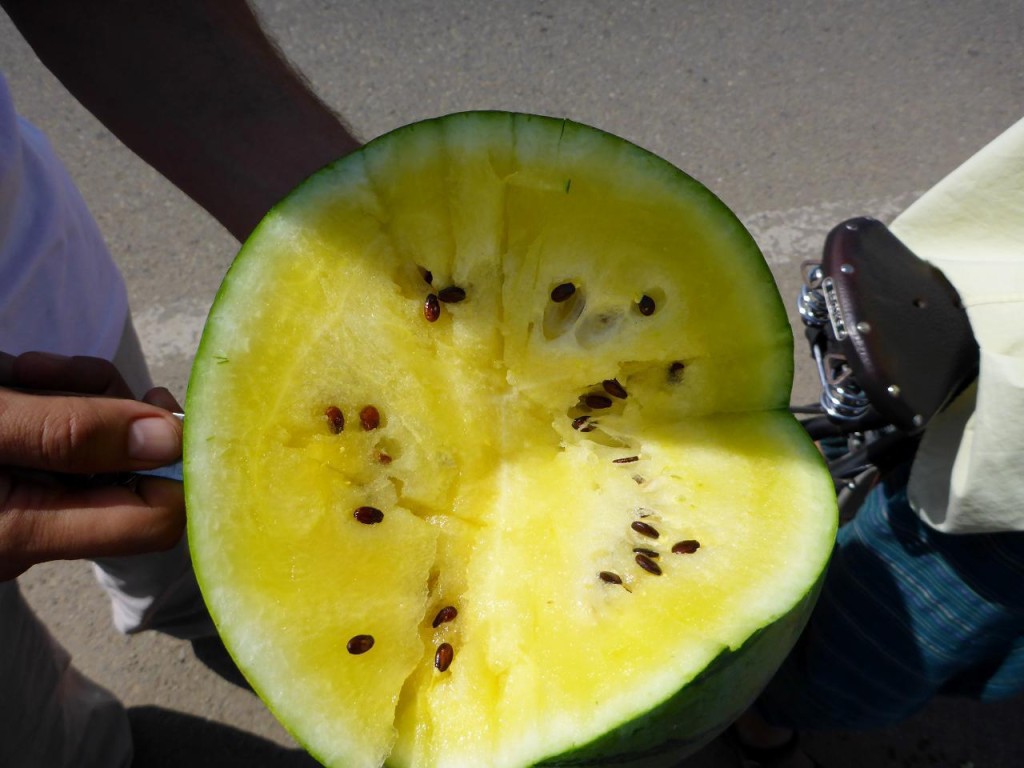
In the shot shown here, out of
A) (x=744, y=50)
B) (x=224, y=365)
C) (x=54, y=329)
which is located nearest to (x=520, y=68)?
(x=744, y=50)

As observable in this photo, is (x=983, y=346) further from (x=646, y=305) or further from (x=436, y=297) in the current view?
(x=436, y=297)

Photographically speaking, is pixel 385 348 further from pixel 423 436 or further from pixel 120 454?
pixel 120 454

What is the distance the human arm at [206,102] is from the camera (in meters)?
1.57

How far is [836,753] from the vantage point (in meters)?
2.24

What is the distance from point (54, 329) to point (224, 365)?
2.34ft

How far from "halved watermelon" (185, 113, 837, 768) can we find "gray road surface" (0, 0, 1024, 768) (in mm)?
1753

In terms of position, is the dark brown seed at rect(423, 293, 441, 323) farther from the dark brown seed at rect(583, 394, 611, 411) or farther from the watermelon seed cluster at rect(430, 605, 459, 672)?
the watermelon seed cluster at rect(430, 605, 459, 672)

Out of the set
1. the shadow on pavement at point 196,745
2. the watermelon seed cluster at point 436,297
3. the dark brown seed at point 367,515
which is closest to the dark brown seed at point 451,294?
the watermelon seed cluster at point 436,297

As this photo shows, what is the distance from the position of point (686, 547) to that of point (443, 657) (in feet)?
1.30

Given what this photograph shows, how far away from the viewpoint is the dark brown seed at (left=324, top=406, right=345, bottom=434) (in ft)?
3.88

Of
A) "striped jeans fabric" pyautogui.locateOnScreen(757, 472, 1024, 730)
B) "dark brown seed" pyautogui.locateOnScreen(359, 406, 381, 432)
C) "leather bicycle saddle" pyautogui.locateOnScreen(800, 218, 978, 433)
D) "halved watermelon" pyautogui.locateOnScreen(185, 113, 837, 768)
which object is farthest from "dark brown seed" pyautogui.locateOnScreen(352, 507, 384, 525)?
"striped jeans fabric" pyautogui.locateOnScreen(757, 472, 1024, 730)

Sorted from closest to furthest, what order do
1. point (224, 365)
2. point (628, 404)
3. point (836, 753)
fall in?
point (224, 365), point (628, 404), point (836, 753)

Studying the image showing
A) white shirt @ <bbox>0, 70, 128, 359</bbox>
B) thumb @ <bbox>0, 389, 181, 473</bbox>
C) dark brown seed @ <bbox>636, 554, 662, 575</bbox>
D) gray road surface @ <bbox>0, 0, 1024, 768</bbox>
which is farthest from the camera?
gray road surface @ <bbox>0, 0, 1024, 768</bbox>

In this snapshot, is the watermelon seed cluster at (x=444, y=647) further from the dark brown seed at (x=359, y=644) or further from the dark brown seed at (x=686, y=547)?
the dark brown seed at (x=686, y=547)
